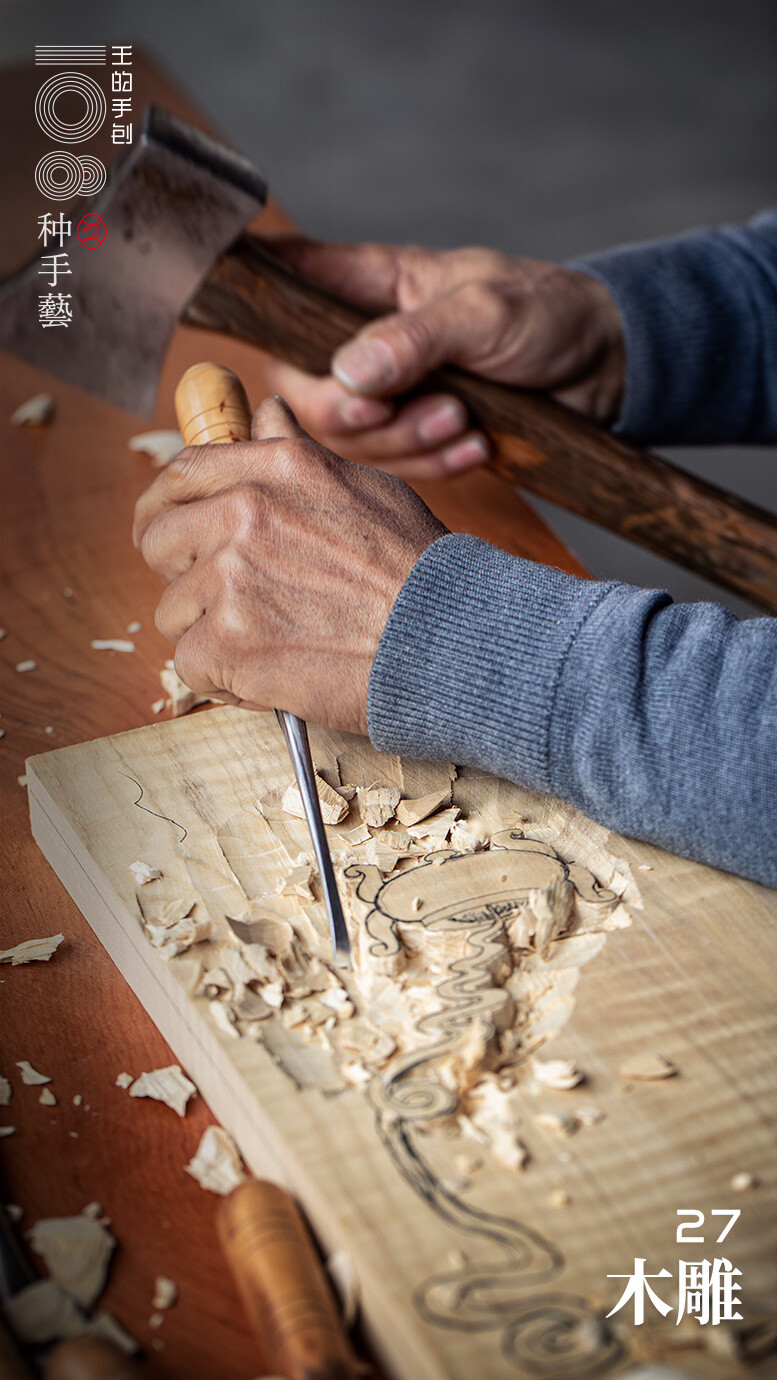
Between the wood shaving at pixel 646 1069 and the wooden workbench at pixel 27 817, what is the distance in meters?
0.31

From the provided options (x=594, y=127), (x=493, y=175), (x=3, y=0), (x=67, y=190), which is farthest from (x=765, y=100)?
(x=67, y=190)

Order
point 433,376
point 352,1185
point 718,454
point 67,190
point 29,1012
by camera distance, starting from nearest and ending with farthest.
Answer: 1. point 352,1185
2. point 29,1012
3. point 433,376
4. point 67,190
5. point 718,454

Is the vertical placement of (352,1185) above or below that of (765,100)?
below

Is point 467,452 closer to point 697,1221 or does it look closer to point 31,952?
point 31,952

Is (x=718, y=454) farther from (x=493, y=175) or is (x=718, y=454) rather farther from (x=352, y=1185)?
(x=352, y=1185)

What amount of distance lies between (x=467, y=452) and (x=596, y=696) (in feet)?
2.46

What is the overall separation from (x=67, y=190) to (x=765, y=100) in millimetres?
4635

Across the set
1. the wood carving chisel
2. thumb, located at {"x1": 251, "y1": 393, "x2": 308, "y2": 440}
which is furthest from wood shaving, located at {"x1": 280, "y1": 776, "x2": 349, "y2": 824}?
thumb, located at {"x1": 251, "y1": 393, "x2": 308, "y2": 440}

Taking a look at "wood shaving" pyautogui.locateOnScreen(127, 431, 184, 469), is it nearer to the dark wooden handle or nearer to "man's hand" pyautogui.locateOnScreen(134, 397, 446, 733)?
the dark wooden handle

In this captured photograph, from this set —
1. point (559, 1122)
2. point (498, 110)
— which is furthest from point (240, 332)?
point (498, 110)

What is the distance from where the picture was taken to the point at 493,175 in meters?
4.99

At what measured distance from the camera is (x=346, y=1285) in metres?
0.72

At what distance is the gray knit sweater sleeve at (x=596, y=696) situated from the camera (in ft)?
3.08

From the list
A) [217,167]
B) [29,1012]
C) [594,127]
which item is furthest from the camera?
[594,127]
